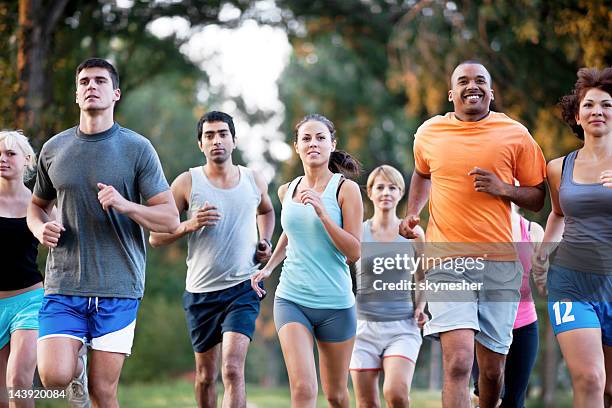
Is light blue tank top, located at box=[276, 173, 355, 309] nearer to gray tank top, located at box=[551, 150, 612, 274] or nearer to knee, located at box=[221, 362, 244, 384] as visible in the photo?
knee, located at box=[221, 362, 244, 384]

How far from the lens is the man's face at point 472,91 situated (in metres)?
6.89

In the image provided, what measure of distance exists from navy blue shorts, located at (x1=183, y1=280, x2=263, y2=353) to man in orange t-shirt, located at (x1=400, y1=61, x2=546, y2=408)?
1551 millimetres

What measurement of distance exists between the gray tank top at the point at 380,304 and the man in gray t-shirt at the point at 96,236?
2.80 m

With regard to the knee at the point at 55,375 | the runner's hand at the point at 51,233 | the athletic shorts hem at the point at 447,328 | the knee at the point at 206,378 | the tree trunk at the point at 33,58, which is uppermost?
Result: the tree trunk at the point at 33,58

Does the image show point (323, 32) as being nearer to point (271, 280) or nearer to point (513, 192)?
point (513, 192)

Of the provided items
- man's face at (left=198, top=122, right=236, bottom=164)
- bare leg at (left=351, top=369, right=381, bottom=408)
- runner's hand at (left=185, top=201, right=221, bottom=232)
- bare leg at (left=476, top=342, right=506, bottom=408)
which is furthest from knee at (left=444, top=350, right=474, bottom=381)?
man's face at (left=198, top=122, right=236, bottom=164)

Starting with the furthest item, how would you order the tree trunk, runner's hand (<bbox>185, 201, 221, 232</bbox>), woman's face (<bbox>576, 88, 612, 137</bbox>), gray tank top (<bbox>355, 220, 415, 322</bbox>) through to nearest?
the tree trunk < gray tank top (<bbox>355, 220, 415, 322</bbox>) < runner's hand (<bbox>185, 201, 221, 232</bbox>) < woman's face (<bbox>576, 88, 612, 137</bbox>)

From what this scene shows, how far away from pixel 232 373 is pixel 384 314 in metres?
1.69

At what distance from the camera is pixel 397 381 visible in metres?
8.30

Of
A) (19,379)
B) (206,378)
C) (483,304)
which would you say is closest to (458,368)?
(483,304)

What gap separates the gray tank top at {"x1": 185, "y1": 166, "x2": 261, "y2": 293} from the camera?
26.2 ft

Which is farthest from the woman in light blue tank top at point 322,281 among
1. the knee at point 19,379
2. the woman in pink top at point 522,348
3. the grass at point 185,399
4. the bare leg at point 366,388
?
the grass at point 185,399

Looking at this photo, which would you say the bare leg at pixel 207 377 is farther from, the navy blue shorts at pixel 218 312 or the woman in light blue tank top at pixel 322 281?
the woman in light blue tank top at pixel 322 281

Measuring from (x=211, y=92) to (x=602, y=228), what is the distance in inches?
1137
